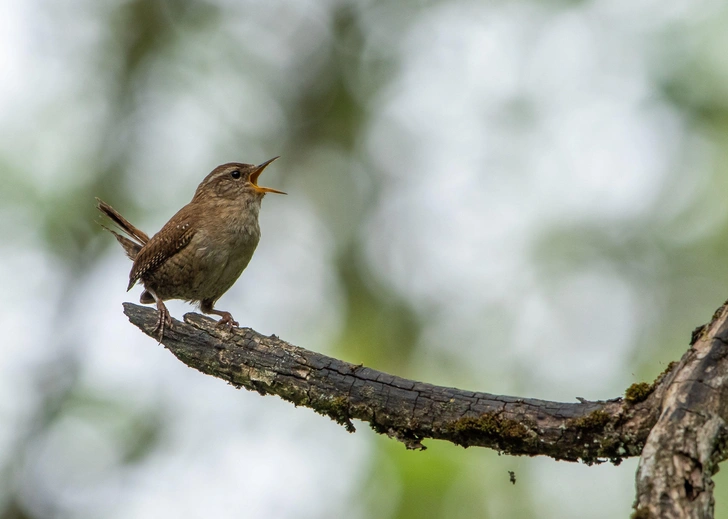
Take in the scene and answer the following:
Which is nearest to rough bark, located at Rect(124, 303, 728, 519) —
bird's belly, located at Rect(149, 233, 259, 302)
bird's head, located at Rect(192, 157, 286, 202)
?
bird's belly, located at Rect(149, 233, 259, 302)

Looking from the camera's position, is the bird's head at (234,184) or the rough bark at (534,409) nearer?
the rough bark at (534,409)

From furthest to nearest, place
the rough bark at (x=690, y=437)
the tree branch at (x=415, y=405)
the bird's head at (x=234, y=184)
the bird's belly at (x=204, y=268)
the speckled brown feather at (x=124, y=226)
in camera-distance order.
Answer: the speckled brown feather at (x=124, y=226) < the bird's head at (x=234, y=184) < the bird's belly at (x=204, y=268) < the tree branch at (x=415, y=405) < the rough bark at (x=690, y=437)

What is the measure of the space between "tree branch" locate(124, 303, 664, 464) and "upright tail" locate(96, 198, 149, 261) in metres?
2.29

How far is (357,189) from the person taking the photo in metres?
8.94

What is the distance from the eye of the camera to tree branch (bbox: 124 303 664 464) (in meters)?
2.65

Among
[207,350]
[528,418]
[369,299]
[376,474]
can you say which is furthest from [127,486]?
[528,418]

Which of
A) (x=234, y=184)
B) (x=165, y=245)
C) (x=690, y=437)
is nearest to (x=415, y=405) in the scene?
(x=690, y=437)

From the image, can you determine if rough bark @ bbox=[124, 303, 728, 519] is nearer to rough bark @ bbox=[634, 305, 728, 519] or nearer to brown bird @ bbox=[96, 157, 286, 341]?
rough bark @ bbox=[634, 305, 728, 519]

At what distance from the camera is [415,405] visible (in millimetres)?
2980

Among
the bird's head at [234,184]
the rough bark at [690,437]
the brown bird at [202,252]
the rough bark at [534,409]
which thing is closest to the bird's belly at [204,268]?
the brown bird at [202,252]

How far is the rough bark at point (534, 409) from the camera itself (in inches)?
88.4

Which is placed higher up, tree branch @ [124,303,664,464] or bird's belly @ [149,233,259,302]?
bird's belly @ [149,233,259,302]

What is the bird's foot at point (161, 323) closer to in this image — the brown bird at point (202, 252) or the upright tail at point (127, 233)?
the brown bird at point (202, 252)

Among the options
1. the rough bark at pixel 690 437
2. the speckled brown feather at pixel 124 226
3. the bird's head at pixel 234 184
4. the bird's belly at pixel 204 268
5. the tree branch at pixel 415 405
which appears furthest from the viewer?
the speckled brown feather at pixel 124 226
